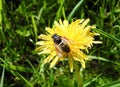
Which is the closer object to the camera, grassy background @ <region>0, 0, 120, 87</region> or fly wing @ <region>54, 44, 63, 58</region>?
fly wing @ <region>54, 44, 63, 58</region>

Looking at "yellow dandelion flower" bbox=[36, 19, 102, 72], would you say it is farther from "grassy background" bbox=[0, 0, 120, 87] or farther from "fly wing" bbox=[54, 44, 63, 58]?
"grassy background" bbox=[0, 0, 120, 87]

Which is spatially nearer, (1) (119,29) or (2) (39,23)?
(1) (119,29)

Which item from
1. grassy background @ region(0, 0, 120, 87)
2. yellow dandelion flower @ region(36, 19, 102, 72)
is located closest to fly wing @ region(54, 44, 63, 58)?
yellow dandelion flower @ region(36, 19, 102, 72)

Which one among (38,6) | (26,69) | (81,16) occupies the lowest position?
(26,69)

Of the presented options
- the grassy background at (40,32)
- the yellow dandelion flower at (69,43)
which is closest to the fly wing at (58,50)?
the yellow dandelion flower at (69,43)

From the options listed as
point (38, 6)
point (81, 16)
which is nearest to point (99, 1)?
point (81, 16)

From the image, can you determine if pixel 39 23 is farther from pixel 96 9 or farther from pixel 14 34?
pixel 96 9

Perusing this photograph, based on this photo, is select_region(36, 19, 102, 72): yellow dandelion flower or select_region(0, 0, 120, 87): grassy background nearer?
select_region(36, 19, 102, 72): yellow dandelion flower

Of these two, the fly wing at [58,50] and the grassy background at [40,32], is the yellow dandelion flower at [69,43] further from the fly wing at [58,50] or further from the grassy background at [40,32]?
the grassy background at [40,32]
